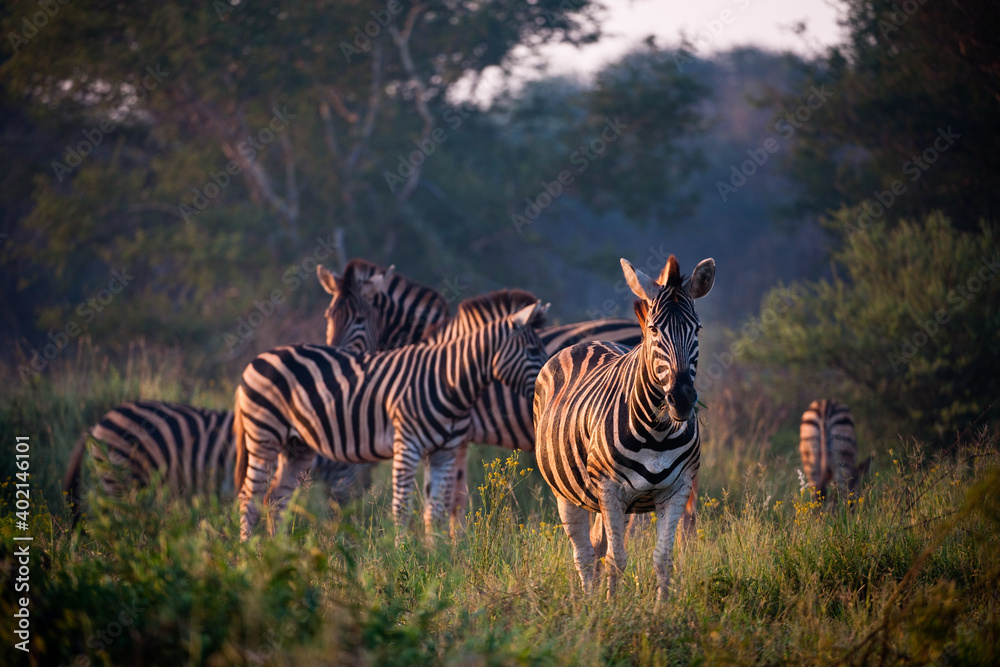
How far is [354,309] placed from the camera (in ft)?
25.1

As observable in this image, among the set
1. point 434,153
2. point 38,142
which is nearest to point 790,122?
point 434,153

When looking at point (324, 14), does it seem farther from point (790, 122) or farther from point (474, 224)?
point (790, 122)

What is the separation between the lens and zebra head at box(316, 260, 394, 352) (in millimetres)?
7578

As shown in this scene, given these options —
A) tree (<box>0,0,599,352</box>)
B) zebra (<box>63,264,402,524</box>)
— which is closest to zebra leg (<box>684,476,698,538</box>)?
zebra (<box>63,264,402,524</box>)

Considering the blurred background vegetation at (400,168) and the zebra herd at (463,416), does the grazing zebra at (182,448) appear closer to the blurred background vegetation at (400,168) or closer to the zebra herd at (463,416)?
the zebra herd at (463,416)

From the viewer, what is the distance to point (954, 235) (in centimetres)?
1021

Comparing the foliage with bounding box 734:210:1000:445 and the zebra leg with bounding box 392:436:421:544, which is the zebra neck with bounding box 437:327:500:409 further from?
the foliage with bounding box 734:210:1000:445

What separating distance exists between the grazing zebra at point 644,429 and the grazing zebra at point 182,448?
3.60 metres

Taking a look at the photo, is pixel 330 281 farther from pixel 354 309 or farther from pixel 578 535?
pixel 578 535

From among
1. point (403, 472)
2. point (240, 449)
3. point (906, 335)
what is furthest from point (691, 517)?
point (906, 335)

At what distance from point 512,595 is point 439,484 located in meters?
2.52

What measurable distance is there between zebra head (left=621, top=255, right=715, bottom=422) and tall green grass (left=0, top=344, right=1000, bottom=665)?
1011 mm

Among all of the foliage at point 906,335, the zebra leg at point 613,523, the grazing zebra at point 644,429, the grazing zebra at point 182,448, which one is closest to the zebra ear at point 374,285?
the grazing zebra at point 182,448

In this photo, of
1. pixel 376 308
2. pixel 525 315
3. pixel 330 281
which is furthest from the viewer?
pixel 376 308
